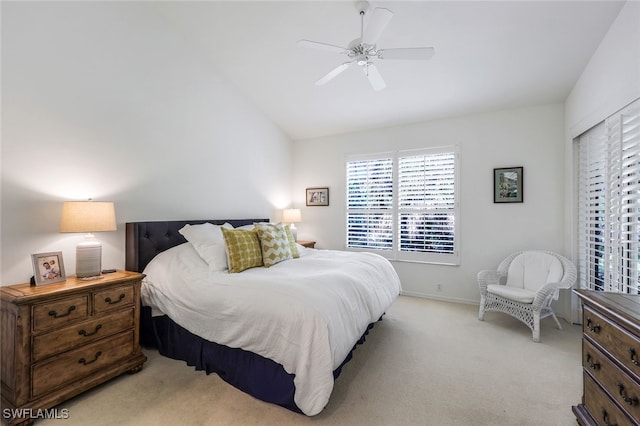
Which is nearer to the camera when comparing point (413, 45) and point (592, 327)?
point (592, 327)

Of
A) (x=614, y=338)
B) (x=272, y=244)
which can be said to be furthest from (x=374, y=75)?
(x=614, y=338)

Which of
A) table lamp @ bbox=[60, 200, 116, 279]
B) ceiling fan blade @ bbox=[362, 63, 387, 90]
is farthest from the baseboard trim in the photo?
table lamp @ bbox=[60, 200, 116, 279]

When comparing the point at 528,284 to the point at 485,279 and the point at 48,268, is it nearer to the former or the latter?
the point at 485,279

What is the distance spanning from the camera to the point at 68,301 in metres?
1.86

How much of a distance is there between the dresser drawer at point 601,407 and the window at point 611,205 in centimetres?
118

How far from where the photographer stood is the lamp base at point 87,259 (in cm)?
212

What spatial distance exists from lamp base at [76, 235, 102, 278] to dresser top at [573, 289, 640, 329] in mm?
3237

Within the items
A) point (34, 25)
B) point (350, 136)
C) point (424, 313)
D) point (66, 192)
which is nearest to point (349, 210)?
point (350, 136)

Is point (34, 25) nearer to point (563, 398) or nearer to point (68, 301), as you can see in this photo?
point (68, 301)

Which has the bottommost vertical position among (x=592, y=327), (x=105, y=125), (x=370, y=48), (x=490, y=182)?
(x=592, y=327)

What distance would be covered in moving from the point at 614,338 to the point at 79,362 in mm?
3140

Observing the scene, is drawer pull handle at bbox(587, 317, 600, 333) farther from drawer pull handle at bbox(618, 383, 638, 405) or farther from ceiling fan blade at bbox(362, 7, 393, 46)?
ceiling fan blade at bbox(362, 7, 393, 46)

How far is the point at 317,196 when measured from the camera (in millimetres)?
5035

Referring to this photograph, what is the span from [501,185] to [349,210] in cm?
222
